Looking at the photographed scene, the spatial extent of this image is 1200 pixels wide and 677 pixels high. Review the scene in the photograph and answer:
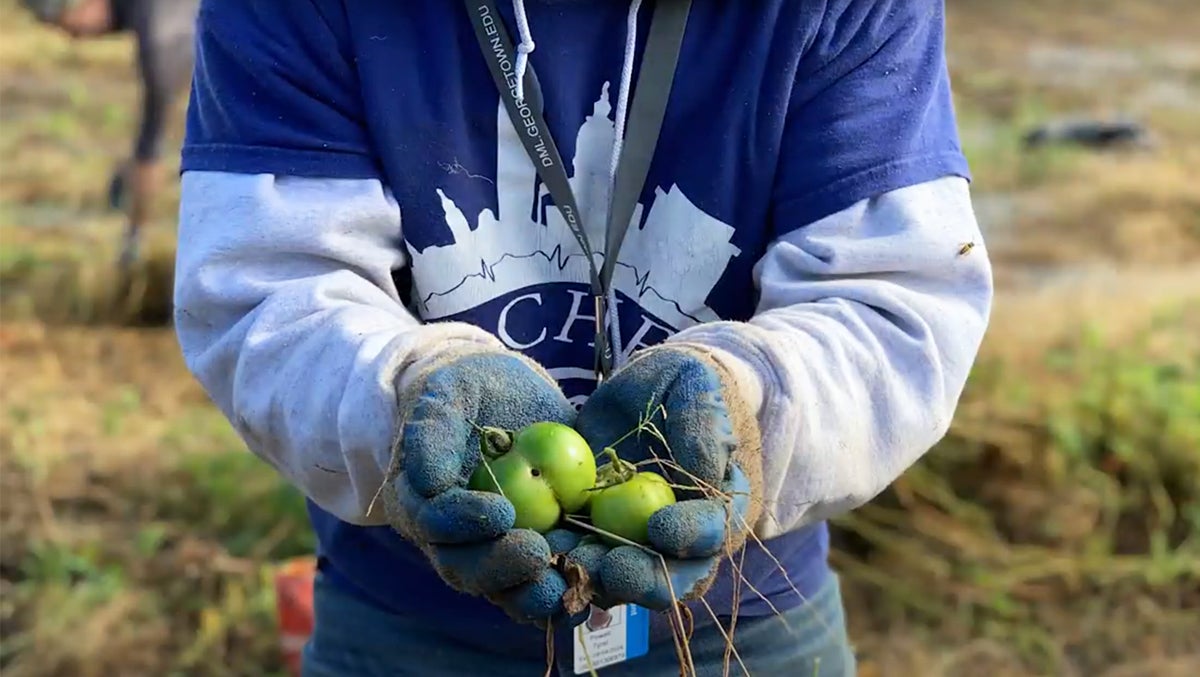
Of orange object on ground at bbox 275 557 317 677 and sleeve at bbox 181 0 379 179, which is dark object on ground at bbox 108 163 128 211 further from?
sleeve at bbox 181 0 379 179

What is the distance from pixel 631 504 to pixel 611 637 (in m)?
0.38

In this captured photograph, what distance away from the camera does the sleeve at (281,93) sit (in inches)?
60.9

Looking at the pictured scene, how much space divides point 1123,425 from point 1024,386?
242 mm

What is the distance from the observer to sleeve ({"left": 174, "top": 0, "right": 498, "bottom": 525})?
4.83 ft

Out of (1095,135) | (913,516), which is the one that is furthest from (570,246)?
(1095,135)

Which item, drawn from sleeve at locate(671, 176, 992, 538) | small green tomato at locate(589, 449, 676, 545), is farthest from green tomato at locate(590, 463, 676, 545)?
sleeve at locate(671, 176, 992, 538)

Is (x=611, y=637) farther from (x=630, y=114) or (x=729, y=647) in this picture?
(x=630, y=114)

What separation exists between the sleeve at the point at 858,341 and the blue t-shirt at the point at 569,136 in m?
0.04

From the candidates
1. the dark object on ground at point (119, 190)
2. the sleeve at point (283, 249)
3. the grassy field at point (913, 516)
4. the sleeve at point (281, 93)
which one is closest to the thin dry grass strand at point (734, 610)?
the sleeve at point (283, 249)

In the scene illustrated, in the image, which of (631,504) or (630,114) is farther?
(630,114)

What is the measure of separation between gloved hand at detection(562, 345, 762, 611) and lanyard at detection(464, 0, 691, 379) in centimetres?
22

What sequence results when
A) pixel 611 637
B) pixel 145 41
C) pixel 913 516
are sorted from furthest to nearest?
pixel 145 41, pixel 913 516, pixel 611 637

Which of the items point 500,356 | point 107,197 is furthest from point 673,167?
point 107,197

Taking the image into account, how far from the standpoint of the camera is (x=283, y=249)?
153cm
